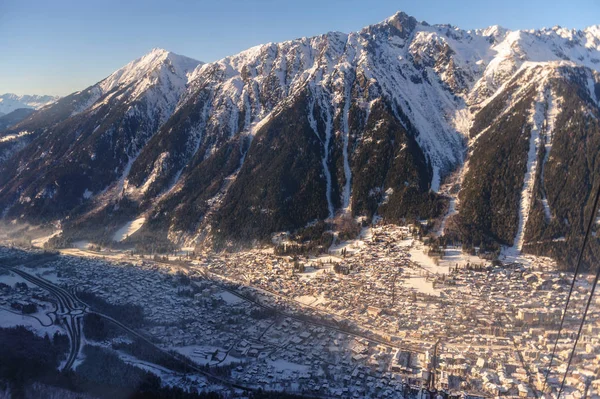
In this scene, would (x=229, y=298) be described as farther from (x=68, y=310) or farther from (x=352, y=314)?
(x=68, y=310)

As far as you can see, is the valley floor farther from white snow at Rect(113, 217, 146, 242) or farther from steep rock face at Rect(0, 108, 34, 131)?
steep rock face at Rect(0, 108, 34, 131)

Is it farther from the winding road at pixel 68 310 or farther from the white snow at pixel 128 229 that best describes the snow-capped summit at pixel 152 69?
the winding road at pixel 68 310

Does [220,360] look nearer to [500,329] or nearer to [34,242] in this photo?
[500,329]

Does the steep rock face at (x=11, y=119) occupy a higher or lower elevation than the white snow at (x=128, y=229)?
higher

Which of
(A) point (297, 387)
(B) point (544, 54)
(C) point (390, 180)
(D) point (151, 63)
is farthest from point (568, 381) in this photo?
(D) point (151, 63)

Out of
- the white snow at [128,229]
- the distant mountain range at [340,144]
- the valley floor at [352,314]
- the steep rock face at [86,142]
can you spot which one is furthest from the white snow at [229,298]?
the steep rock face at [86,142]

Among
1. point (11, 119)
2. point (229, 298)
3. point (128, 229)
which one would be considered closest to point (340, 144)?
point (128, 229)
